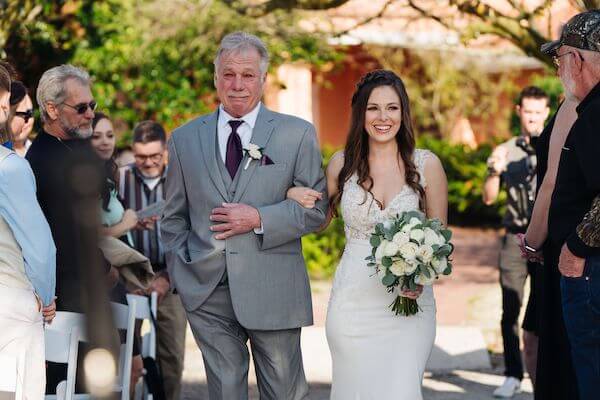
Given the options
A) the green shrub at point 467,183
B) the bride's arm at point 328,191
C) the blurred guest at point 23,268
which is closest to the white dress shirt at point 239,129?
the bride's arm at point 328,191

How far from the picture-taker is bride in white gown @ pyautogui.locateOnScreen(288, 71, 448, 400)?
5527 mm

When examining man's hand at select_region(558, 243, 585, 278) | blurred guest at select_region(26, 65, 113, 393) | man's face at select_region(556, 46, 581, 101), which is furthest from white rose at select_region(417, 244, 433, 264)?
blurred guest at select_region(26, 65, 113, 393)

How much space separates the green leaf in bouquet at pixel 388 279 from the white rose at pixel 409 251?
140 millimetres

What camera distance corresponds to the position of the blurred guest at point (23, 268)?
4434 millimetres

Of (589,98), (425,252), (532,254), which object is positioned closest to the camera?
(589,98)

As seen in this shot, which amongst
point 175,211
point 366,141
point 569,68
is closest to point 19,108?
point 175,211

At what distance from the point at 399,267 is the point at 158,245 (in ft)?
7.92

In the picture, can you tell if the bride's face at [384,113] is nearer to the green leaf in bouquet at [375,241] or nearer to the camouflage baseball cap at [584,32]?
the green leaf in bouquet at [375,241]

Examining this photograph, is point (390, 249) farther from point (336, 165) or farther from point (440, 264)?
point (336, 165)

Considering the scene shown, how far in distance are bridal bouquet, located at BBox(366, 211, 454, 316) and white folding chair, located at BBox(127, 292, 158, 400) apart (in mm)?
1505

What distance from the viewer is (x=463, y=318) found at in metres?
11.5

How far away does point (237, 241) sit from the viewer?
212 inches

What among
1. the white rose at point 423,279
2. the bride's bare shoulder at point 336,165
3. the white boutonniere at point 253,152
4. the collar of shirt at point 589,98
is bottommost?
the white rose at point 423,279

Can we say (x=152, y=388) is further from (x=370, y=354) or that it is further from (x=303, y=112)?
(x=303, y=112)
